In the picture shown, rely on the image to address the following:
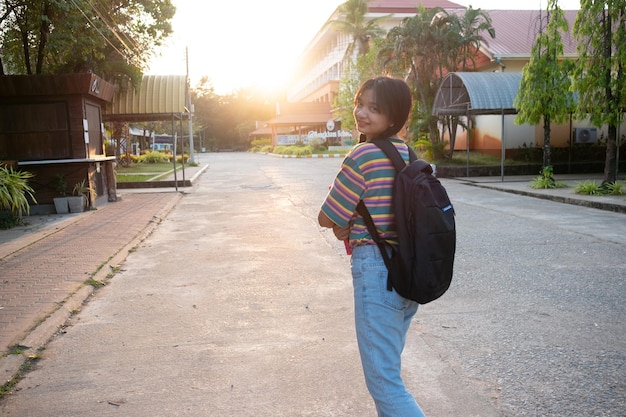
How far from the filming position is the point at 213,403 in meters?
3.39

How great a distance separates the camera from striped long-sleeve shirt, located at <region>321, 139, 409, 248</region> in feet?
7.47

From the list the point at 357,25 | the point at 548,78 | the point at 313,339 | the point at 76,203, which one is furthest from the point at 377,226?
the point at 357,25

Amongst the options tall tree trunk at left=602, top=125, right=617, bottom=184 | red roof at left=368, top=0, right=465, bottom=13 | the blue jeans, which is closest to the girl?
the blue jeans

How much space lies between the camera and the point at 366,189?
2.29 meters

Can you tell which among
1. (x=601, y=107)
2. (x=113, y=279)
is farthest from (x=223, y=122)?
(x=113, y=279)

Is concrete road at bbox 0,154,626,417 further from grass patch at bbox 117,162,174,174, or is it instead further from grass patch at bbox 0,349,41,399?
grass patch at bbox 117,162,174,174

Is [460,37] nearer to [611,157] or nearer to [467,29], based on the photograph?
[467,29]

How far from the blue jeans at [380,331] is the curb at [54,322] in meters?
2.71

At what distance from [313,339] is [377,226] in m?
2.32

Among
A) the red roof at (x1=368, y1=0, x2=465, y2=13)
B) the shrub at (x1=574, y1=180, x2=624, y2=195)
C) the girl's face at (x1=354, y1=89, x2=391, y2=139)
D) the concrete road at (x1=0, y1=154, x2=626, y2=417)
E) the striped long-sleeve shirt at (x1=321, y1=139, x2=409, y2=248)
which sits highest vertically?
the red roof at (x1=368, y1=0, x2=465, y2=13)

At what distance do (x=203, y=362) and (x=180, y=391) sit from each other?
0.47 m

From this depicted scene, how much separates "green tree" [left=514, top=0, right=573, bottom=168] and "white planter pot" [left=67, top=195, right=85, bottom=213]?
12155mm

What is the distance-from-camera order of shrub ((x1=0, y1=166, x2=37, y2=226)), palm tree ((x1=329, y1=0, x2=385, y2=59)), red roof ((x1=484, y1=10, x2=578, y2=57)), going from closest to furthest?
shrub ((x1=0, y1=166, x2=37, y2=226)) < red roof ((x1=484, y1=10, x2=578, y2=57)) < palm tree ((x1=329, y1=0, x2=385, y2=59))

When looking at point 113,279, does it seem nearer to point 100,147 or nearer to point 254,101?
point 100,147
